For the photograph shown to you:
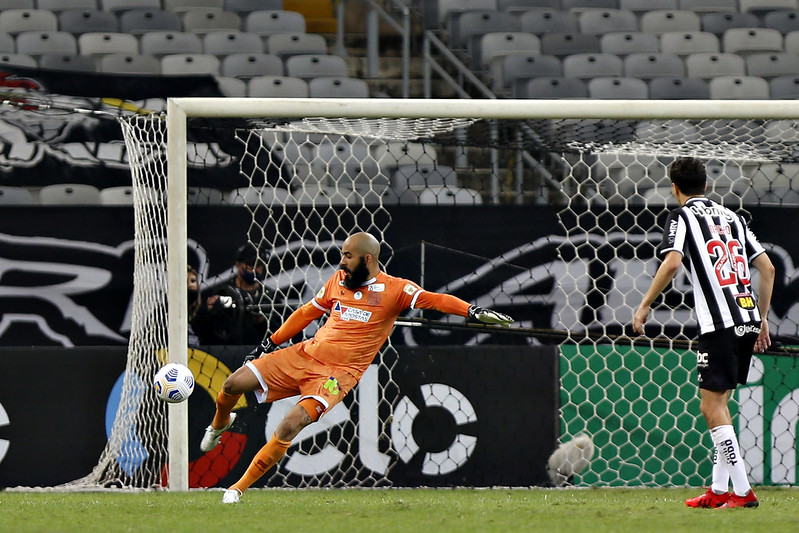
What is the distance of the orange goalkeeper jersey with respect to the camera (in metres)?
5.82

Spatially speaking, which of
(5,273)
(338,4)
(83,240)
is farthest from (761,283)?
(338,4)

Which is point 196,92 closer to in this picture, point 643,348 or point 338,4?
point 338,4

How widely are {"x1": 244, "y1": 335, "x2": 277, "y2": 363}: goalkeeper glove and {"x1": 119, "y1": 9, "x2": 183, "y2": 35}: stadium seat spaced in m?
5.23

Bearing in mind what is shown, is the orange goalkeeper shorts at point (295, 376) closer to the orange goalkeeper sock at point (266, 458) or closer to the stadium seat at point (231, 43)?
the orange goalkeeper sock at point (266, 458)

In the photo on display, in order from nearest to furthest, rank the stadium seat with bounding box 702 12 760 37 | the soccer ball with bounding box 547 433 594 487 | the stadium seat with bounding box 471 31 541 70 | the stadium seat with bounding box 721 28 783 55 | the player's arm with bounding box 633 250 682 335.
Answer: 1. the player's arm with bounding box 633 250 682 335
2. the soccer ball with bounding box 547 433 594 487
3. the stadium seat with bounding box 471 31 541 70
4. the stadium seat with bounding box 721 28 783 55
5. the stadium seat with bounding box 702 12 760 37

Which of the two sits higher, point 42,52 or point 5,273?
point 42,52

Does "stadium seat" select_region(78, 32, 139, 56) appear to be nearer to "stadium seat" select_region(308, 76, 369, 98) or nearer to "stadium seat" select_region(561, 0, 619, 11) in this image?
"stadium seat" select_region(308, 76, 369, 98)

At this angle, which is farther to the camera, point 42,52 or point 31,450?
point 42,52

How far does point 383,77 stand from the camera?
1112cm

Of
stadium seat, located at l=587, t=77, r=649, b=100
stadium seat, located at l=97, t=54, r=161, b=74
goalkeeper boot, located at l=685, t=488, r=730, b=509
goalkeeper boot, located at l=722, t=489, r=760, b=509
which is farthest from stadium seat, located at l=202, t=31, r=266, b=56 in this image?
goalkeeper boot, located at l=722, t=489, r=760, b=509

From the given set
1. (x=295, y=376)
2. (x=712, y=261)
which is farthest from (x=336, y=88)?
(x=712, y=261)

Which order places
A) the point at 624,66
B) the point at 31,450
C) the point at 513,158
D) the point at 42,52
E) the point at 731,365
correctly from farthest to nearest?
the point at 624,66 → the point at 42,52 → the point at 513,158 → the point at 31,450 → the point at 731,365

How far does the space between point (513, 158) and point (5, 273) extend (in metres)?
3.40

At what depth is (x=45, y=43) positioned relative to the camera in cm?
1031
